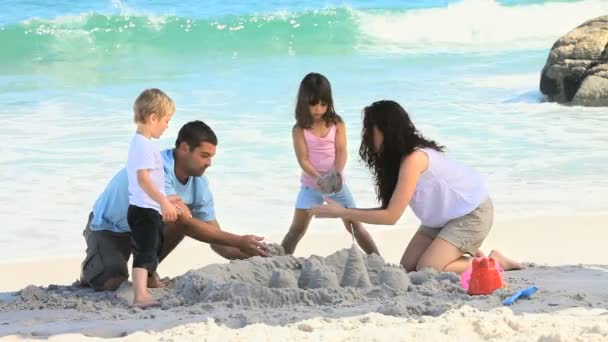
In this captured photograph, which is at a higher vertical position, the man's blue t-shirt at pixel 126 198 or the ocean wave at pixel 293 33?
the ocean wave at pixel 293 33

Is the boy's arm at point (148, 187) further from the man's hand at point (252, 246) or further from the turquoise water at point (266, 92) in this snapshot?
the turquoise water at point (266, 92)

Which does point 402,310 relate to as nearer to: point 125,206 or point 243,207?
point 125,206

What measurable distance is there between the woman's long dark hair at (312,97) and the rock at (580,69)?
6730 millimetres

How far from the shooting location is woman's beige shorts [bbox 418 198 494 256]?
19.7 ft

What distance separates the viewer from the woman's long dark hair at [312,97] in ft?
20.9

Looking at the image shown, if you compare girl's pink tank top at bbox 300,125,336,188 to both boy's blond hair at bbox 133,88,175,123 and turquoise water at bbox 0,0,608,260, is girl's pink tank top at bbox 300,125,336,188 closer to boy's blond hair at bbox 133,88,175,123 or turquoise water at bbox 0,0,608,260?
turquoise water at bbox 0,0,608,260

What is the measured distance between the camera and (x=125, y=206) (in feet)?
19.0

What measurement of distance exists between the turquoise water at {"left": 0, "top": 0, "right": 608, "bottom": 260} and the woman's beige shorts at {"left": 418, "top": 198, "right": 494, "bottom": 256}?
1.85 metres

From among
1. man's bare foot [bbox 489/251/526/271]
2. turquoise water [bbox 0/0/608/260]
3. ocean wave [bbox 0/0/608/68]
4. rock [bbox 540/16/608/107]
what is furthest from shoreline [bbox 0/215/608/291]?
ocean wave [bbox 0/0/608/68]

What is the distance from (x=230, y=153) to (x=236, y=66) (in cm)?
657

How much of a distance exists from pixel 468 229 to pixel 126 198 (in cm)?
186

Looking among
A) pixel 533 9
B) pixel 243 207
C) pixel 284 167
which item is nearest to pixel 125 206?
pixel 243 207

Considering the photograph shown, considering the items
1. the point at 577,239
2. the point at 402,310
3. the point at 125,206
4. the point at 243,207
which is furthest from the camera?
the point at 243,207

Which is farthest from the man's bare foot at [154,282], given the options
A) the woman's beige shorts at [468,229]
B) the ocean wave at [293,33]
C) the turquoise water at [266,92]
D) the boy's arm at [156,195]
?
the ocean wave at [293,33]
